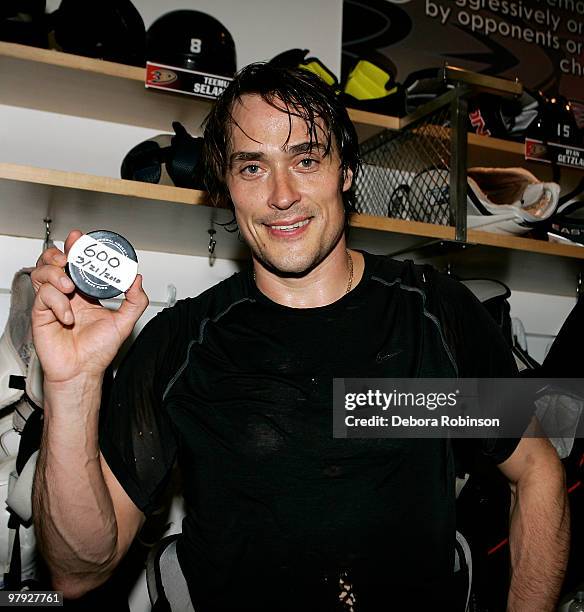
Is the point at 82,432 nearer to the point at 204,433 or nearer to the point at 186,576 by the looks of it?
the point at 204,433

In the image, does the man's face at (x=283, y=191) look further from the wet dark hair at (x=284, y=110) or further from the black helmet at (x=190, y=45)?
the black helmet at (x=190, y=45)

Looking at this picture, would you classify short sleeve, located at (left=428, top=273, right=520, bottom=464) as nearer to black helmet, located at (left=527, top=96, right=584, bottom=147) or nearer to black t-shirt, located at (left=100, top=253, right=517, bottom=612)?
black t-shirt, located at (left=100, top=253, right=517, bottom=612)

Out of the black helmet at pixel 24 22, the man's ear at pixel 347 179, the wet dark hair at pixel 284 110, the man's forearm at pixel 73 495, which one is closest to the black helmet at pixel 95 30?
the black helmet at pixel 24 22

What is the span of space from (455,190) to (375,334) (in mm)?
665

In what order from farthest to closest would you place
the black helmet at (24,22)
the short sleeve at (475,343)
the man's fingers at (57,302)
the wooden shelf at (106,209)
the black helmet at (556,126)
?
1. the black helmet at (556,126)
2. the black helmet at (24,22)
3. the wooden shelf at (106,209)
4. the short sleeve at (475,343)
5. the man's fingers at (57,302)

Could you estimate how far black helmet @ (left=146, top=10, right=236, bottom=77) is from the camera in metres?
1.59

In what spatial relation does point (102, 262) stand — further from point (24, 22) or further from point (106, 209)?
point (24, 22)

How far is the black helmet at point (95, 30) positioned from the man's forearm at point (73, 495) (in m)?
0.91

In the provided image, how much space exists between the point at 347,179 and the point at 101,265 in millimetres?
601

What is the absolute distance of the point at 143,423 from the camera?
1.19m

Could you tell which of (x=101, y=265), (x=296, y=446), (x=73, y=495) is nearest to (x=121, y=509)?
(x=73, y=495)

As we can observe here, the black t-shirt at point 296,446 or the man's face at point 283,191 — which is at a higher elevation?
the man's face at point 283,191

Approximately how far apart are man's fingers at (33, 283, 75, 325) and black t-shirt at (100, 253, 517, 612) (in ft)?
→ 0.81

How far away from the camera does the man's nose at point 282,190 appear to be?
1.21 metres
